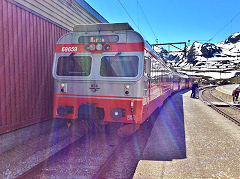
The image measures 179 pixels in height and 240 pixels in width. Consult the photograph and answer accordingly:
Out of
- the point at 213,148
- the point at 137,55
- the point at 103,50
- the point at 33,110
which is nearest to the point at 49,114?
the point at 33,110

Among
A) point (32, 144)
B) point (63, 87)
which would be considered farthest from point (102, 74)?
point (32, 144)

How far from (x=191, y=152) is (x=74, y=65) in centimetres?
406

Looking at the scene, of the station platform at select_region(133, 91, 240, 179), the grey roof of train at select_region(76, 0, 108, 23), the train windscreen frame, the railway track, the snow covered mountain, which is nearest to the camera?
the station platform at select_region(133, 91, 240, 179)

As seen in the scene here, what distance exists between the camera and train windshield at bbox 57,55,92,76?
20.1 ft

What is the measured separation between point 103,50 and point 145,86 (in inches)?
62.9

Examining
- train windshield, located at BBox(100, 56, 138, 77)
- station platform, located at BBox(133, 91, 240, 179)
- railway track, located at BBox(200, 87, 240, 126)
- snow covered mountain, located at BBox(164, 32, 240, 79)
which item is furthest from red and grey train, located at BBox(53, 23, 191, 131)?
snow covered mountain, located at BBox(164, 32, 240, 79)

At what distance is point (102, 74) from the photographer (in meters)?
5.96

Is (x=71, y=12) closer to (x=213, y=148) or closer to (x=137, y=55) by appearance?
(x=137, y=55)

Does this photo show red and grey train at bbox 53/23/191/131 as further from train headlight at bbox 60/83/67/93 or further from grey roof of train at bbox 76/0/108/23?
grey roof of train at bbox 76/0/108/23

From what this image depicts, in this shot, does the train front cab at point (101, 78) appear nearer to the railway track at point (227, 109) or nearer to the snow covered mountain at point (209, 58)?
the railway track at point (227, 109)

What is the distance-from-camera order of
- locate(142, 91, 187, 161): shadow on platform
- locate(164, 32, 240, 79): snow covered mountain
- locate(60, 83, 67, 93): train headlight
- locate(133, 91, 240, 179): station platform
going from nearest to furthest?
locate(133, 91, 240, 179): station platform
locate(142, 91, 187, 161): shadow on platform
locate(60, 83, 67, 93): train headlight
locate(164, 32, 240, 79): snow covered mountain

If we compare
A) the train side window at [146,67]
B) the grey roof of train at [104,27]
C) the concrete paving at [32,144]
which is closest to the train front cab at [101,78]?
the grey roof of train at [104,27]

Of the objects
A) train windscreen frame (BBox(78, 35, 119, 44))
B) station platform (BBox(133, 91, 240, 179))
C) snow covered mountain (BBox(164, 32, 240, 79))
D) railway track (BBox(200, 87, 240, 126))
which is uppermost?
snow covered mountain (BBox(164, 32, 240, 79))

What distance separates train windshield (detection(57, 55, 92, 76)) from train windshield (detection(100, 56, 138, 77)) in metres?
0.47
